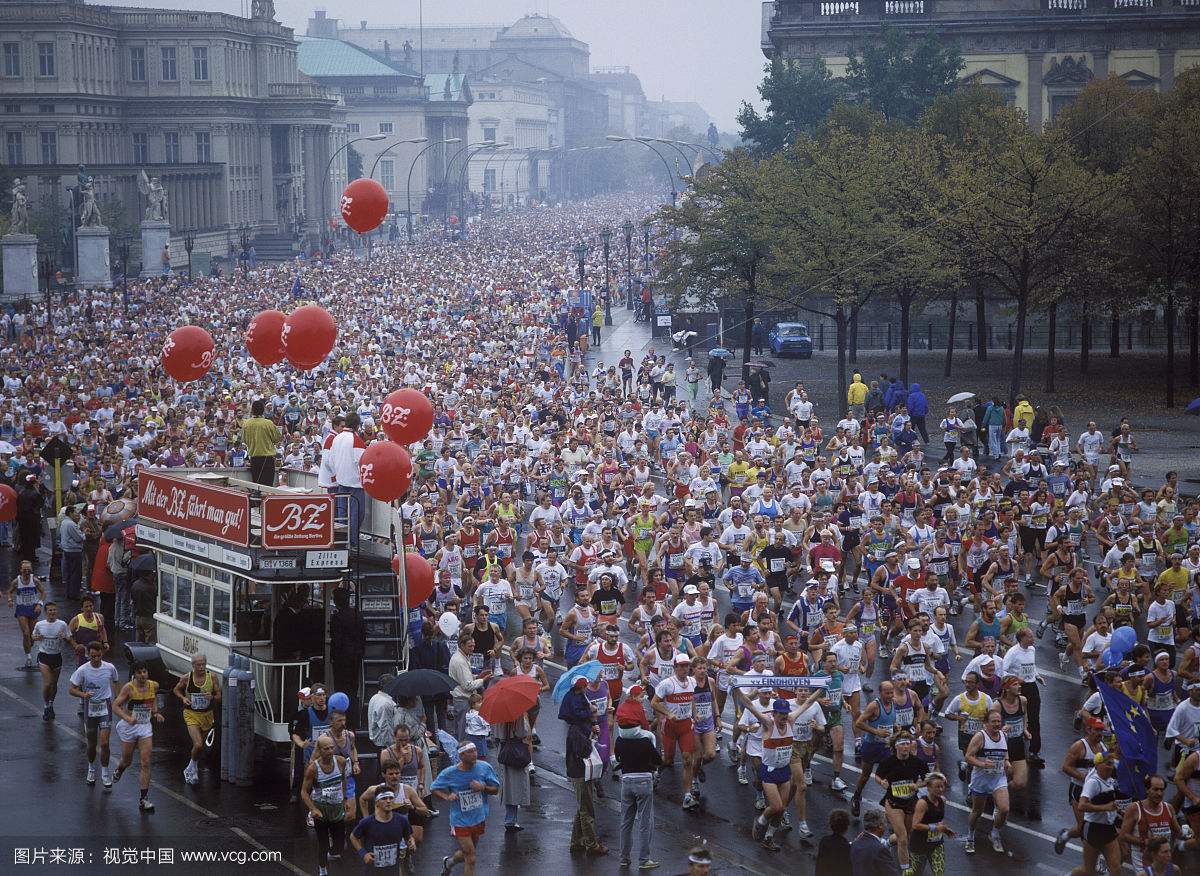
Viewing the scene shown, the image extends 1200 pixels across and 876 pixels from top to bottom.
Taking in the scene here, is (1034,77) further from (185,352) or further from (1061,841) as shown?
(1061,841)

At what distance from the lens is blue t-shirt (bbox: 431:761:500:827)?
14.1 meters

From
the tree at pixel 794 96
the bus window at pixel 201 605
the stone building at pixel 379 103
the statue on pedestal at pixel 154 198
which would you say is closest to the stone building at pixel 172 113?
the statue on pedestal at pixel 154 198

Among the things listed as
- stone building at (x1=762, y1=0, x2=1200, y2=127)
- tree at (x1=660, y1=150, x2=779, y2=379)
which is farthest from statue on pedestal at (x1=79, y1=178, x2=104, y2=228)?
stone building at (x1=762, y1=0, x2=1200, y2=127)

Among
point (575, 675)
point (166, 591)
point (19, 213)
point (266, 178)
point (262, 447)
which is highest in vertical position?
point (266, 178)

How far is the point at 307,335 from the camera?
67.4 feet

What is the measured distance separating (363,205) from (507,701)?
864cm

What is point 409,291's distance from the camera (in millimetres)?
70125

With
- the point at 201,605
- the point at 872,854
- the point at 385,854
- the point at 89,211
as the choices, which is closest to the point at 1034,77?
the point at 89,211

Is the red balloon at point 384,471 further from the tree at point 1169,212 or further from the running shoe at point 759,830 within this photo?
the tree at point 1169,212

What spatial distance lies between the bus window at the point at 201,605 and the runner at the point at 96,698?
3.59ft

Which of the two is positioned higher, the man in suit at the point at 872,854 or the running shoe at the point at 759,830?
the man in suit at the point at 872,854

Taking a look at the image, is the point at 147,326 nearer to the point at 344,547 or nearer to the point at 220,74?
the point at 344,547

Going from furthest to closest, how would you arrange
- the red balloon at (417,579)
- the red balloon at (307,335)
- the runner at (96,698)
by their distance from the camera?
the red balloon at (307,335), the red balloon at (417,579), the runner at (96,698)

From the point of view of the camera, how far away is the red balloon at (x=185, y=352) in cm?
2208
